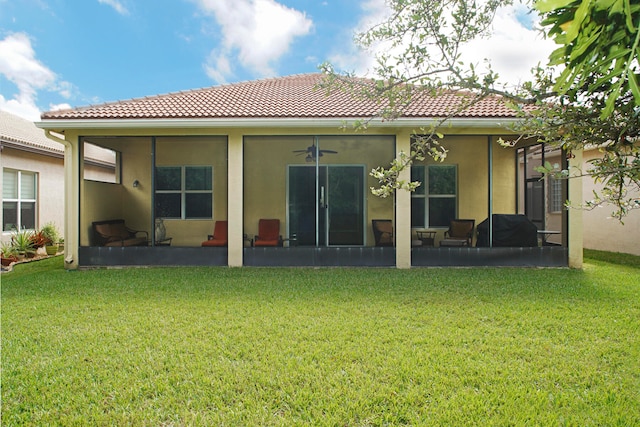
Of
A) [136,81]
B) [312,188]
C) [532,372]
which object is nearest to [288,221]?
[312,188]

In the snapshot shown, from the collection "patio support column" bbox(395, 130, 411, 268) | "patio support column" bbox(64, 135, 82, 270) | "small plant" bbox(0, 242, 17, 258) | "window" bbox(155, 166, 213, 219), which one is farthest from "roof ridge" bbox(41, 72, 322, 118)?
"small plant" bbox(0, 242, 17, 258)

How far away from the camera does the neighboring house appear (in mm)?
11055

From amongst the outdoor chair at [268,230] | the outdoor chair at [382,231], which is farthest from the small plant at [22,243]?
the outdoor chair at [382,231]

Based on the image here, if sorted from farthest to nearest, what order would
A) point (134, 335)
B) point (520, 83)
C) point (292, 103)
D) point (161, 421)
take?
point (292, 103), point (134, 335), point (520, 83), point (161, 421)

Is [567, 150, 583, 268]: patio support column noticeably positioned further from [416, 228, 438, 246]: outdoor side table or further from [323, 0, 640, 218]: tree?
[323, 0, 640, 218]: tree

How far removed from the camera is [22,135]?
491 inches

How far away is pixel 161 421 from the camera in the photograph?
2791mm

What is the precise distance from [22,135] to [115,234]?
5125mm

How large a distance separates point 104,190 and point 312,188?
5574 mm

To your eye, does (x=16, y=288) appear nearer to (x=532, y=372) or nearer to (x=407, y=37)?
(x=407, y=37)

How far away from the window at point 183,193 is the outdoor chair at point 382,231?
493 cm

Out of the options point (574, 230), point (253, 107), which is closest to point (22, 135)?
point (253, 107)

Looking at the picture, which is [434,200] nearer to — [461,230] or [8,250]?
[461,230]

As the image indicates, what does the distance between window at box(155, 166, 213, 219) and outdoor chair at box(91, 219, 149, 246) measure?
2.97 feet
